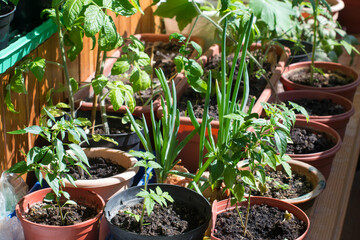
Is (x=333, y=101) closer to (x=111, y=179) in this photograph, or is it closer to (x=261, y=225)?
(x=261, y=225)

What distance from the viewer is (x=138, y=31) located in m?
3.20

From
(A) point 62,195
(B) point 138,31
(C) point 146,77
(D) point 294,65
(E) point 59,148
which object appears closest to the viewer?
(E) point 59,148

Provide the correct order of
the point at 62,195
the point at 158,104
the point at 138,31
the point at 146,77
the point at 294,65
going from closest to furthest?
the point at 62,195
the point at 146,77
the point at 158,104
the point at 294,65
the point at 138,31

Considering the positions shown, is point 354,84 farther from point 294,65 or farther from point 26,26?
point 26,26

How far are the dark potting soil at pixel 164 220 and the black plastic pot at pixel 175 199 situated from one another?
0.05 ft

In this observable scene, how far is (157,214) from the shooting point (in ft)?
5.12

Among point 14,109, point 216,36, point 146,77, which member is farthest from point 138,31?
point 14,109

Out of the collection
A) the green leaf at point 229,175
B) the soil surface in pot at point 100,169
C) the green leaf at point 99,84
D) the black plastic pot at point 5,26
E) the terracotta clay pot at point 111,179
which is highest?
the black plastic pot at point 5,26

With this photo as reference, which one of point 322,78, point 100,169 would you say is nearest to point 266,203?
point 100,169

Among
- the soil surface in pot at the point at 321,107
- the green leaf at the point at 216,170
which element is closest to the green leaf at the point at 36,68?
the green leaf at the point at 216,170

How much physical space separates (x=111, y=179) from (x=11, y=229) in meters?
0.34

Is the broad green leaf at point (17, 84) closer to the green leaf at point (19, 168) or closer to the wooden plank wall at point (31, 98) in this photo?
the wooden plank wall at point (31, 98)

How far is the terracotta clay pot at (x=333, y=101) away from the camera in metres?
2.16

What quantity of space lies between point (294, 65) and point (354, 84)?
33 cm
